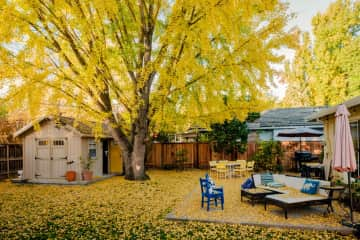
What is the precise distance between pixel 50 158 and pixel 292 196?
12.4 m

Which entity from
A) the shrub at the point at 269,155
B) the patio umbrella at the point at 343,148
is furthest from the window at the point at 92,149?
the patio umbrella at the point at 343,148

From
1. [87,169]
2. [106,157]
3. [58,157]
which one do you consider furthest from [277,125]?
[58,157]

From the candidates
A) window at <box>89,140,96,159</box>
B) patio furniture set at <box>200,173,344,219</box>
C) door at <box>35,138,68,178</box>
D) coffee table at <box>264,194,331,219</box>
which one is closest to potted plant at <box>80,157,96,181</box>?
window at <box>89,140,96,159</box>

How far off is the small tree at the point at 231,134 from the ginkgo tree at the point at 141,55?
14.9 ft

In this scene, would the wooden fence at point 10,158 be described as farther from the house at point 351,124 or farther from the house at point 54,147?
the house at point 351,124

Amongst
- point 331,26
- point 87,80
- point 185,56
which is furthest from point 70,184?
point 331,26

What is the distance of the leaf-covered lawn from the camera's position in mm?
6254

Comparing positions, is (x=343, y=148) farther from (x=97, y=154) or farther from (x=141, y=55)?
(x=97, y=154)

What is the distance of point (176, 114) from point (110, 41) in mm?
4581

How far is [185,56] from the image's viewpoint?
10398mm

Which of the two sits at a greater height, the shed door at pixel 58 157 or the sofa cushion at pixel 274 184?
the shed door at pixel 58 157

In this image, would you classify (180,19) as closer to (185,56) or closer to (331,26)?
(185,56)

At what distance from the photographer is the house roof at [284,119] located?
21.7 metres

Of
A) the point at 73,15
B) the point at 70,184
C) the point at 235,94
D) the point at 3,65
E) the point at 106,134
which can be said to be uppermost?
the point at 73,15
